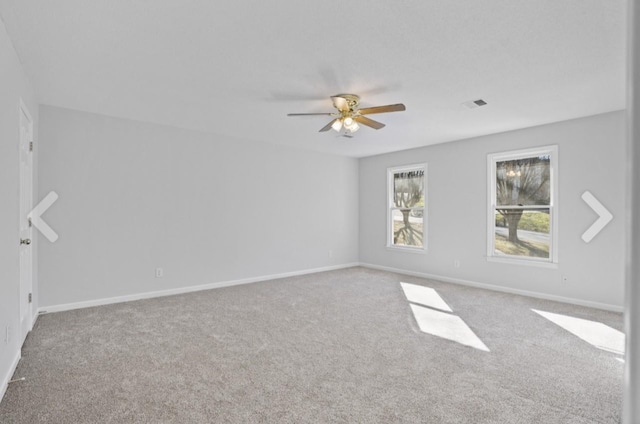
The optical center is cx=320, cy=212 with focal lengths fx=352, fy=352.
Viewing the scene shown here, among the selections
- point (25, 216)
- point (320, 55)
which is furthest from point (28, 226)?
point (320, 55)

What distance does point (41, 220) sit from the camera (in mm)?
3949

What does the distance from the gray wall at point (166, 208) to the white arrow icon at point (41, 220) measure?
0.05m

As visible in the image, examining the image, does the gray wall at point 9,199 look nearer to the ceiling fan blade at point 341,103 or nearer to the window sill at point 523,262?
the ceiling fan blade at point 341,103

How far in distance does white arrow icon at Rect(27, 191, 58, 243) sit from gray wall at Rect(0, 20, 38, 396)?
1364 mm

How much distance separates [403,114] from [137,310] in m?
3.89

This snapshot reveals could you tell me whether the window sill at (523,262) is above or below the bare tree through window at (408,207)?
below

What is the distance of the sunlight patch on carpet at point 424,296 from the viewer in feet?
14.3

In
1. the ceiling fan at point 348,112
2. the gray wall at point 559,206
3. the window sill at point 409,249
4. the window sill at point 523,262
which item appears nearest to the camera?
the ceiling fan at point 348,112

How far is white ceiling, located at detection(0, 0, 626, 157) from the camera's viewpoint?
7.11 ft

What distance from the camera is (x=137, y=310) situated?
406 centimetres

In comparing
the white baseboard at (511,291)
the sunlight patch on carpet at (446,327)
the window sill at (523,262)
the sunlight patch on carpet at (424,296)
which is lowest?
the sunlight patch on carpet at (446,327)

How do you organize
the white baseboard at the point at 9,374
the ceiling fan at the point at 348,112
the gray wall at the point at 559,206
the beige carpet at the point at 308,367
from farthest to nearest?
1. the gray wall at the point at 559,206
2. the ceiling fan at the point at 348,112
3. the white baseboard at the point at 9,374
4. the beige carpet at the point at 308,367

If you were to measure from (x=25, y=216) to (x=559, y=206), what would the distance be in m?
6.05

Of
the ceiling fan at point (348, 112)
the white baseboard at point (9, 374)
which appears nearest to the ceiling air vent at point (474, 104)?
the ceiling fan at point (348, 112)
